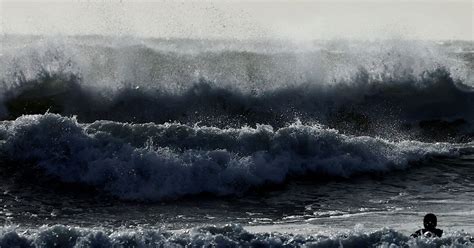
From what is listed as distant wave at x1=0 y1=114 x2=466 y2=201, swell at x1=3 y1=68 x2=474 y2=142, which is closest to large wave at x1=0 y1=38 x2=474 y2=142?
swell at x1=3 y1=68 x2=474 y2=142

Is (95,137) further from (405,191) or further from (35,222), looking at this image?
(405,191)

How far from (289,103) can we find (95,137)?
7460 mm

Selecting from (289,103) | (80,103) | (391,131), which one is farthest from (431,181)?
(80,103)

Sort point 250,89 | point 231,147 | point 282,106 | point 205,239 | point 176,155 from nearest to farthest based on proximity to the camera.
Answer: point 205,239 → point 176,155 → point 231,147 → point 282,106 → point 250,89

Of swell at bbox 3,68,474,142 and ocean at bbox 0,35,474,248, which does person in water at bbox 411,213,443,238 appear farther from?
swell at bbox 3,68,474,142

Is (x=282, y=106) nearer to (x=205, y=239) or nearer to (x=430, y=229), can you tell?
(x=430, y=229)

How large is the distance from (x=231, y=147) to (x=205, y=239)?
559 cm

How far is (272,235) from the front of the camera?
9742 millimetres

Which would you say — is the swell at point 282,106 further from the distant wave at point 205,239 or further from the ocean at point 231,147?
the distant wave at point 205,239

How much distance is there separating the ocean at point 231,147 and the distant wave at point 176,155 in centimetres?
3

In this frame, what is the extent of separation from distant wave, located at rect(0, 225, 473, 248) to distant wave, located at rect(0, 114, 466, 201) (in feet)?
11.7

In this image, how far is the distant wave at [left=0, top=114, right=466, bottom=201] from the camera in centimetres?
1380

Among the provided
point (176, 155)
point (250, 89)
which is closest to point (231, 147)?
point (176, 155)

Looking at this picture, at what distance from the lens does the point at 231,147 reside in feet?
49.2
